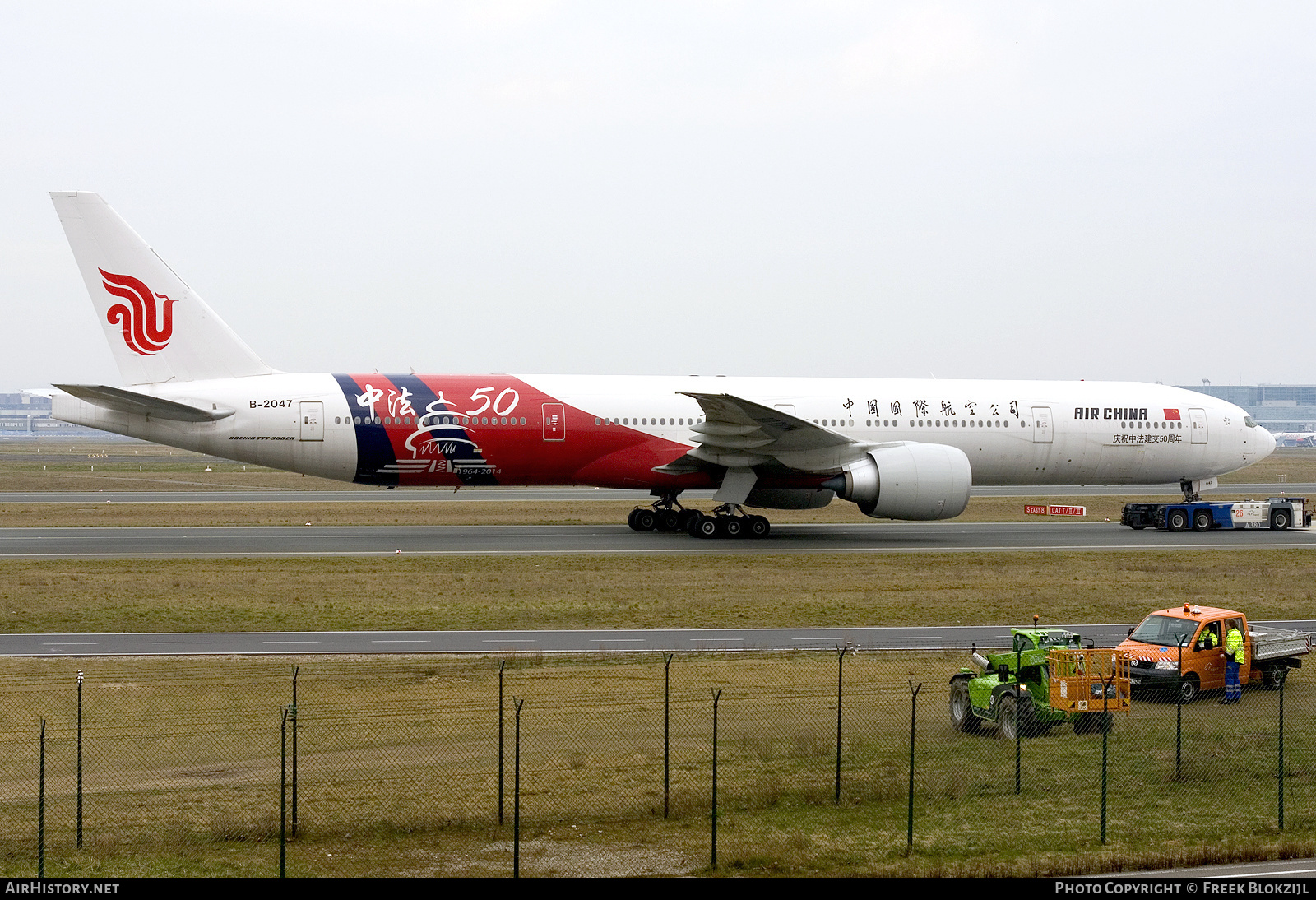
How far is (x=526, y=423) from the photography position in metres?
36.5

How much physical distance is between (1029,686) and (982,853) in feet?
15.6

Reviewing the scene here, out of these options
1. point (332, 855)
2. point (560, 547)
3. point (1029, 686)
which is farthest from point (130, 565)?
point (1029, 686)

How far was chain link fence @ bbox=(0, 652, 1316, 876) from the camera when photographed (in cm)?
1184

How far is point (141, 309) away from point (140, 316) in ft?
0.78

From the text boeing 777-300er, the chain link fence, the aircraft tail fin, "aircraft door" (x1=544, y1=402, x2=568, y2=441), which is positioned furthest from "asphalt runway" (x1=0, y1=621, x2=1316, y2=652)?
the aircraft tail fin

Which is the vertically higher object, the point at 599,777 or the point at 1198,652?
the point at 1198,652

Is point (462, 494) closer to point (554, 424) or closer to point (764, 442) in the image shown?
point (554, 424)

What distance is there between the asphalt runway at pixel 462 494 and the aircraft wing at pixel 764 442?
621 inches

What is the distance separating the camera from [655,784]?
45.1 feet

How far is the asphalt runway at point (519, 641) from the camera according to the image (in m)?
20.9

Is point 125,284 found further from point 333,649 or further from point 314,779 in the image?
point 314,779

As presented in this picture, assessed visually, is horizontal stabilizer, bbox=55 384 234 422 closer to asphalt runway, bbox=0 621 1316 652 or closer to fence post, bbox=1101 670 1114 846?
asphalt runway, bbox=0 621 1316 652

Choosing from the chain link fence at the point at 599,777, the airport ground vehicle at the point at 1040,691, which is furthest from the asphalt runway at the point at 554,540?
the airport ground vehicle at the point at 1040,691

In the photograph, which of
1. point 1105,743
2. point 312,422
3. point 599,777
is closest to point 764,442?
point 312,422
